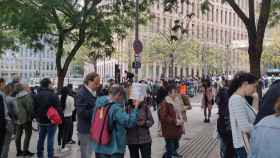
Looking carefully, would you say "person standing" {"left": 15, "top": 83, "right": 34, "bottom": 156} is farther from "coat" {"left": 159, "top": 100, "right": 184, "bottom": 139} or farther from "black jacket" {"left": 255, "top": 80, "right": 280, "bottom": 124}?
"black jacket" {"left": 255, "top": 80, "right": 280, "bottom": 124}

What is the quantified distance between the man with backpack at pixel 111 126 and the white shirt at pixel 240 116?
1122 mm

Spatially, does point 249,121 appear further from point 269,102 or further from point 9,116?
point 9,116

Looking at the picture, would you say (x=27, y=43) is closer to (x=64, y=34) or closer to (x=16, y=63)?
(x=64, y=34)

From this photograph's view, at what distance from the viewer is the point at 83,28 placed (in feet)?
64.4

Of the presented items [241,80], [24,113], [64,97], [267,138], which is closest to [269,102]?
[267,138]

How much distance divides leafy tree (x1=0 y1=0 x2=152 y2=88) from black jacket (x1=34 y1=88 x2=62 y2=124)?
7.81 meters

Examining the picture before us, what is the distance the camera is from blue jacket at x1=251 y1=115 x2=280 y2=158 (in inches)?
139

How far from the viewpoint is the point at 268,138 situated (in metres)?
3.54

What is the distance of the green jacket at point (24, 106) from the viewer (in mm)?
12234

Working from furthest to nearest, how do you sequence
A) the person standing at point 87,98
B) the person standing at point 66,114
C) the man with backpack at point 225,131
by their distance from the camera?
the person standing at point 66,114, the person standing at point 87,98, the man with backpack at point 225,131

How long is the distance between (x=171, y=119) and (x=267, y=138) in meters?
6.67

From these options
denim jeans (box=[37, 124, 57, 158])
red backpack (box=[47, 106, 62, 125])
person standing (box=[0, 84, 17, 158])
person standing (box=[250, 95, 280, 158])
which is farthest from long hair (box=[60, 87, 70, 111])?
person standing (box=[250, 95, 280, 158])

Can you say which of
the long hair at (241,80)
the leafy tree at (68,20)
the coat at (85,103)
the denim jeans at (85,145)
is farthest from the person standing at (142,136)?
the leafy tree at (68,20)

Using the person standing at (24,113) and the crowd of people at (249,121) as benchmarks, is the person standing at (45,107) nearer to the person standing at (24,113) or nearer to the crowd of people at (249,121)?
the person standing at (24,113)
